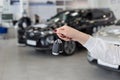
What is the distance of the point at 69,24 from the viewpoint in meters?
6.02

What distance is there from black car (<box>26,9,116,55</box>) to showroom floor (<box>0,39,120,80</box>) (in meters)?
0.29

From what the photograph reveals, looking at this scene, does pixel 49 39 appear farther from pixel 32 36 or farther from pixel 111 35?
pixel 111 35

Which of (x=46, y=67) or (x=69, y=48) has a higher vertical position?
(x=69, y=48)

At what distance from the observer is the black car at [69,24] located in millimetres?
5629

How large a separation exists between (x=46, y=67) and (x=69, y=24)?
5.11 ft

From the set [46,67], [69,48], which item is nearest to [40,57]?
[69,48]

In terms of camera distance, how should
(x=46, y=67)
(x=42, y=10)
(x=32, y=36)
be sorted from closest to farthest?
(x=46, y=67) < (x=32, y=36) < (x=42, y=10)

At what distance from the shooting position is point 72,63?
5.12 meters

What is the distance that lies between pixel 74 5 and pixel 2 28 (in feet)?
8.40

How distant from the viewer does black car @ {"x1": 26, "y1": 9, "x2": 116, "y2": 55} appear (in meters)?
5.63

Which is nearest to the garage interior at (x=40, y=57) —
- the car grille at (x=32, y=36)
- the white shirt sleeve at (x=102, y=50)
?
the car grille at (x=32, y=36)

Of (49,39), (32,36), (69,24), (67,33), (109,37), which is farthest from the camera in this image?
(69,24)

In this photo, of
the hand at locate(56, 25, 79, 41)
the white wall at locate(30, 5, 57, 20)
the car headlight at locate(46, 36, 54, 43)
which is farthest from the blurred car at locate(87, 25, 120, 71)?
the white wall at locate(30, 5, 57, 20)

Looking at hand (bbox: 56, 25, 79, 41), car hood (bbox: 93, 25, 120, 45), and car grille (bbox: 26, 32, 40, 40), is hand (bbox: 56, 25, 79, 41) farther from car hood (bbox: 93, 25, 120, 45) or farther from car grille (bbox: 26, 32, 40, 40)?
car grille (bbox: 26, 32, 40, 40)
